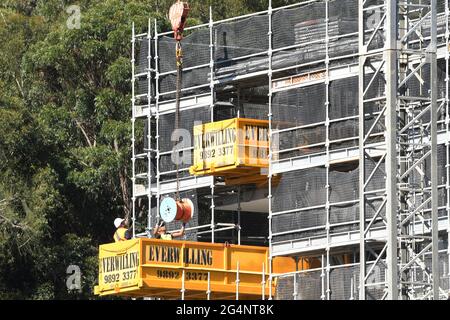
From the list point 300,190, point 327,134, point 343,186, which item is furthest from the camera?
point 300,190

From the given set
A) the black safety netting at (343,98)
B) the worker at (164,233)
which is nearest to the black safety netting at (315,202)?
the black safety netting at (343,98)

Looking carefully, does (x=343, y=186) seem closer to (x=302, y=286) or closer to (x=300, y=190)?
(x=300, y=190)

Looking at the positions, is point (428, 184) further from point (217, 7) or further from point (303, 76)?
point (217, 7)

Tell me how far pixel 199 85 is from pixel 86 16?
1645cm

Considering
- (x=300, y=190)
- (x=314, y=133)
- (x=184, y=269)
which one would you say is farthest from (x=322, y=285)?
(x=184, y=269)

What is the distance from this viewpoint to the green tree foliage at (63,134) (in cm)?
6656

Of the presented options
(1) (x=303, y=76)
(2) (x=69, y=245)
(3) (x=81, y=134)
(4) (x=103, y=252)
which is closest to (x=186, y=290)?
(4) (x=103, y=252)

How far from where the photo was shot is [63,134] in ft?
232

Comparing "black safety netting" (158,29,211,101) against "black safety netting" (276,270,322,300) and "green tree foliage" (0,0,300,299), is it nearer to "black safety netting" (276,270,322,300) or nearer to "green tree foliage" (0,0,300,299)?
"black safety netting" (276,270,322,300)

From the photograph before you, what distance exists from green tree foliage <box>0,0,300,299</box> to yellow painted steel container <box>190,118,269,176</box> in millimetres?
12941

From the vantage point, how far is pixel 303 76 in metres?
52.1

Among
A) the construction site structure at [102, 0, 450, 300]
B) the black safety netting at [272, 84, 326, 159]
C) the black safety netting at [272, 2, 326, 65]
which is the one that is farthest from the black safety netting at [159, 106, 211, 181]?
the black safety netting at [272, 84, 326, 159]

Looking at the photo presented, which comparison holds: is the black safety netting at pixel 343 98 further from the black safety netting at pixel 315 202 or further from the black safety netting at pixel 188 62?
the black safety netting at pixel 188 62

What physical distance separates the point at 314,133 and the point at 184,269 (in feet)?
16.1
